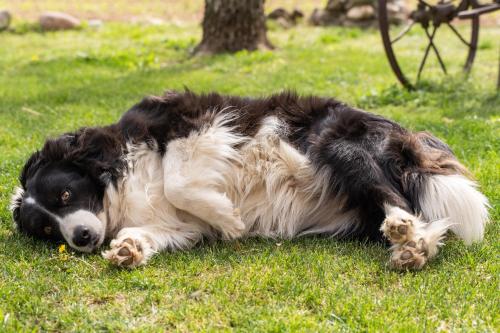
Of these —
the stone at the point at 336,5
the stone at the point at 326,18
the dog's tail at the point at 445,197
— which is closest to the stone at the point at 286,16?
the stone at the point at 326,18

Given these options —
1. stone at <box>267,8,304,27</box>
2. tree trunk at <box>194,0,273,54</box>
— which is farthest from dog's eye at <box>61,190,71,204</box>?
stone at <box>267,8,304,27</box>

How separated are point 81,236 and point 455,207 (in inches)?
89.3

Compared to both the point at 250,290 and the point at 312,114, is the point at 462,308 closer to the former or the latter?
the point at 250,290

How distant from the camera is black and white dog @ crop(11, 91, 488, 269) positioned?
3654 millimetres

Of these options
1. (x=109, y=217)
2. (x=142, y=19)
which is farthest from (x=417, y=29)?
(x=109, y=217)

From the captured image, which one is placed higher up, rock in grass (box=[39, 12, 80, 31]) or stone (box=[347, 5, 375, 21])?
stone (box=[347, 5, 375, 21])

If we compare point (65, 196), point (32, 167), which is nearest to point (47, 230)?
point (65, 196)

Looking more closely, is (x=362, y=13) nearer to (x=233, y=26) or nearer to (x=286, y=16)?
(x=286, y=16)

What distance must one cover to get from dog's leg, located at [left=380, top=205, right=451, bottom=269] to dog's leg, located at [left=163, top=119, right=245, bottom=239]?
1002 mm

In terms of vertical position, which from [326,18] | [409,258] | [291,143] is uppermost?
[326,18]

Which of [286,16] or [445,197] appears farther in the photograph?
[286,16]

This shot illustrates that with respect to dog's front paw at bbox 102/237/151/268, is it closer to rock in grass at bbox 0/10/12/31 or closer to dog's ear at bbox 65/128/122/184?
A: dog's ear at bbox 65/128/122/184

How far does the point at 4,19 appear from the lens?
14562 millimetres

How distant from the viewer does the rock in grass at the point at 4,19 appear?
14500 mm
